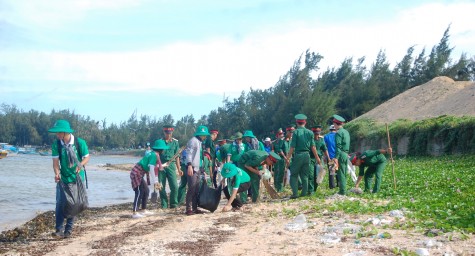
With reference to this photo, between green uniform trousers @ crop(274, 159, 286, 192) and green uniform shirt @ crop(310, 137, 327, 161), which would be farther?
green uniform trousers @ crop(274, 159, 286, 192)

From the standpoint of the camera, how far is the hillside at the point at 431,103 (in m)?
37.8

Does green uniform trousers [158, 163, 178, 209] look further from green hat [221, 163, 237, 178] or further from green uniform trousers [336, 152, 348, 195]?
green uniform trousers [336, 152, 348, 195]

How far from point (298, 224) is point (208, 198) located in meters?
2.96

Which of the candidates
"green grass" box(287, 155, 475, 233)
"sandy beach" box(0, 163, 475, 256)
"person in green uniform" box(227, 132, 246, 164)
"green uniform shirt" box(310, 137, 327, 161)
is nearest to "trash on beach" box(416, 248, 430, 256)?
"sandy beach" box(0, 163, 475, 256)

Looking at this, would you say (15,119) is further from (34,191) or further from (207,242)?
(207,242)

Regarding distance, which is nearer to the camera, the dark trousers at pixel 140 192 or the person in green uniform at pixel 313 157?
the dark trousers at pixel 140 192

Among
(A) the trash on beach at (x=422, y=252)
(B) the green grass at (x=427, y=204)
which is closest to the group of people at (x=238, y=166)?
(B) the green grass at (x=427, y=204)

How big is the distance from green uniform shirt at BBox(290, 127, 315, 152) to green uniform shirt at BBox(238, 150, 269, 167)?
0.74m

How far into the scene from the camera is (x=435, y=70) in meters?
56.6

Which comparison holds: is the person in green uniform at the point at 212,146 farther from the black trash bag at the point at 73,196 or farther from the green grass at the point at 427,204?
the black trash bag at the point at 73,196

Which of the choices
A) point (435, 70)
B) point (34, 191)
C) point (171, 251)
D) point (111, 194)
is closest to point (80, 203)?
point (171, 251)

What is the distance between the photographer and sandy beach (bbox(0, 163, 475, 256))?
654 cm

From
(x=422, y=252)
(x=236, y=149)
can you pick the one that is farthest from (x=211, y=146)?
(x=422, y=252)

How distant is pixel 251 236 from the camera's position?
793 centimetres
